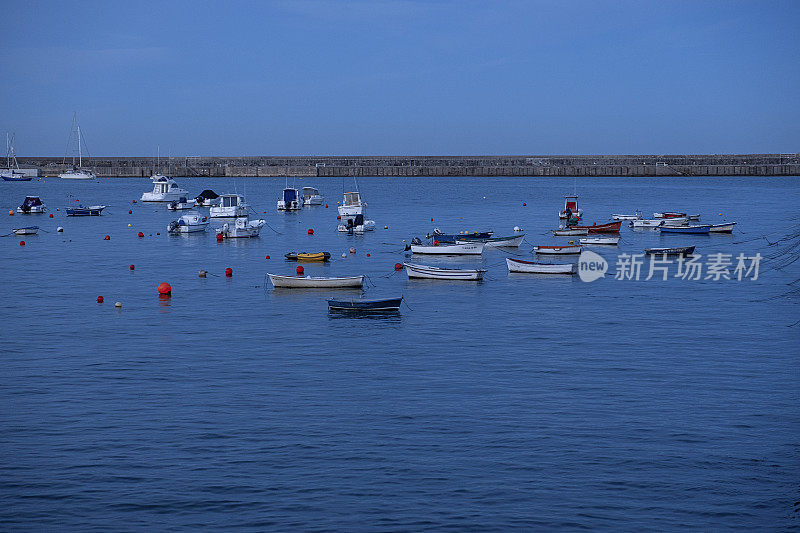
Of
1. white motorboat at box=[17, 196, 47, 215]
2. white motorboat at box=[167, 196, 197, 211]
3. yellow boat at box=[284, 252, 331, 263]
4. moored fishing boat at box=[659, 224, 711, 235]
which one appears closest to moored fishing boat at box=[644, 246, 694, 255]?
moored fishing boat at box=[659, 224, 711, 235]

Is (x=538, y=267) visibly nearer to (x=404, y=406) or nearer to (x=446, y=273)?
(x=446, y=273)

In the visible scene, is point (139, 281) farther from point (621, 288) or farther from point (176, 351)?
point (621, 288)

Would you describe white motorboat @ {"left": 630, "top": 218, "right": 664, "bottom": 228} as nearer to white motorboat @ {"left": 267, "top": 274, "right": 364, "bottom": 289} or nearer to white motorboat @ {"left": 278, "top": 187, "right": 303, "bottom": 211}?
white motorboat @ {"left": 278, "top": 187, "right": 303, "bottom": 211}

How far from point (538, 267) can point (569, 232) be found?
25008mm

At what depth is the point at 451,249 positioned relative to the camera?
66.6 m

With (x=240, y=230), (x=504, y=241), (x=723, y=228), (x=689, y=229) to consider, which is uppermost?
(x=723, y=228)

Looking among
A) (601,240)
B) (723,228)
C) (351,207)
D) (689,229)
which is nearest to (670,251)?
(601,240)

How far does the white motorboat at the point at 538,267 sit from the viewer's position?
2254 inches

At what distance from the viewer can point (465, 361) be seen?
1332 inches

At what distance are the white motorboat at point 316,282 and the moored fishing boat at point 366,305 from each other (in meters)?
7.24

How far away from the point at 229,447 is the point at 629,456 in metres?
10.7

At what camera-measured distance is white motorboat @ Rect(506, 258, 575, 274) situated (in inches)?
2254

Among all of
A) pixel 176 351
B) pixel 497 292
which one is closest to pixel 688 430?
pixel 176 351

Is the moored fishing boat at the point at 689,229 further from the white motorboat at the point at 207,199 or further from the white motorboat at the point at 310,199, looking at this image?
the white motorboat at the point at 207,199
